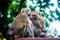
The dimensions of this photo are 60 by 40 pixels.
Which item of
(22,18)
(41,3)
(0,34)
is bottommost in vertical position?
(0,34)

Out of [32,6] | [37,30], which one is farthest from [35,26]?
[32,6]

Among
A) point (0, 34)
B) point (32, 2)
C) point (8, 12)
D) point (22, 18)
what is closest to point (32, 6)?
point (32, 2)

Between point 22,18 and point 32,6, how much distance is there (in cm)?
121

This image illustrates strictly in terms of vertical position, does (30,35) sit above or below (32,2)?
below

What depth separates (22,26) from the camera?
2.57 meters

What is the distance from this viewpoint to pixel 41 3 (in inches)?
156

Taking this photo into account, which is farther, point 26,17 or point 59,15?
point 59,15

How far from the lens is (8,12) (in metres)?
3.95

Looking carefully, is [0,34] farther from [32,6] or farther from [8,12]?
[32,6]

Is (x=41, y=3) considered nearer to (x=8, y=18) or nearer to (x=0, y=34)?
(x=8, y=18)

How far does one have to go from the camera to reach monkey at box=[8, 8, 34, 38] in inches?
98.4

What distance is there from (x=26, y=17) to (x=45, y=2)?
144 cm

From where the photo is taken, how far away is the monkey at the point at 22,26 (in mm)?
2500

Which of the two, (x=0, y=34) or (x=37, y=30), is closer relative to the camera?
(x=37, y=30)
